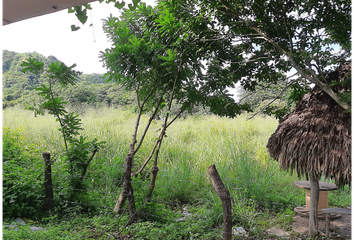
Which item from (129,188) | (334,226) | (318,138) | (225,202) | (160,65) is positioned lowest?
(334,226)

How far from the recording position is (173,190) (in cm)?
399

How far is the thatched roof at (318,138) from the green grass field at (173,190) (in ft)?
2.33

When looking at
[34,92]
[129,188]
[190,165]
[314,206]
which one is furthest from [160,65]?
[34,92]

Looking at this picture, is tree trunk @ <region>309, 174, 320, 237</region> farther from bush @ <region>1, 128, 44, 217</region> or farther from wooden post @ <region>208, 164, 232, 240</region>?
bush @ <region>1, 128, 44, 217</region>

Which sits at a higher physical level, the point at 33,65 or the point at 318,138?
the point at 33,65

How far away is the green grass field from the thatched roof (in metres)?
0.71

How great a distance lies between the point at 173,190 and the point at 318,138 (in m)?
2.21

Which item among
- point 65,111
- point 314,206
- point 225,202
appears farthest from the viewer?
point 65,111

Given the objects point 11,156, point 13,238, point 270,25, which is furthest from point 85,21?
point 11,156

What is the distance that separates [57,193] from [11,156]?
138cm

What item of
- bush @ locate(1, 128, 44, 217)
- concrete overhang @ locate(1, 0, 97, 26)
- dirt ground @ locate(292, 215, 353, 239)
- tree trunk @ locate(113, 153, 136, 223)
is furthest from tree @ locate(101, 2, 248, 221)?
concrete overhang @ locate(1, 0, 97, 26)

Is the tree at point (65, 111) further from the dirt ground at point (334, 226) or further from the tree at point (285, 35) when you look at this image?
the dirt ground at point (334, 226)

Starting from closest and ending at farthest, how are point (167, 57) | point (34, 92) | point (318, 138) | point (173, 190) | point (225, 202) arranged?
point (225, 202) → point (318, 138) → point (167, 57) → point (173, 190) → point (34, 92)

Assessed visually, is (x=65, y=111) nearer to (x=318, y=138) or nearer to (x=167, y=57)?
(x=167, y=57)
